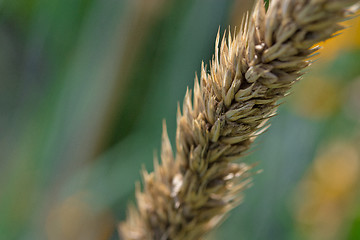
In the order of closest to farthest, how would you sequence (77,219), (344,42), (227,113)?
(227,113)
(344,42)
(77,219)

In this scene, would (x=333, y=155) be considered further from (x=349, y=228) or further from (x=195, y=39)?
(x=195, y=39)

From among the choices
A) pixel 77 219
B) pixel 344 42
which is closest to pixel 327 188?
pixel 344 42

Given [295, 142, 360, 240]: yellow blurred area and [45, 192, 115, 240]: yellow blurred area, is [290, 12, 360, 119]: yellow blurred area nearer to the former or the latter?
[295, 142, 360, 240]: yellow blurred area

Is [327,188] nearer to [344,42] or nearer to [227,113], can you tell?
[344,42]

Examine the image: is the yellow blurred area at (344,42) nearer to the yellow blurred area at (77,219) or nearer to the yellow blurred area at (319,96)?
the yellow blurred area at (319,96)

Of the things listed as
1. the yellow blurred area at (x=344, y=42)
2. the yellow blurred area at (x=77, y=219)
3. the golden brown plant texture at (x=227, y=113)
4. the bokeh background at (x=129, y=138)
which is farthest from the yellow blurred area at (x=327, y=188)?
the golden brown plant texture at (x=227, y=113)

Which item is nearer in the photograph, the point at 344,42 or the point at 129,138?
the point at 344,42

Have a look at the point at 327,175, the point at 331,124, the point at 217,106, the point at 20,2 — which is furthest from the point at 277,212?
the point at 20,2
